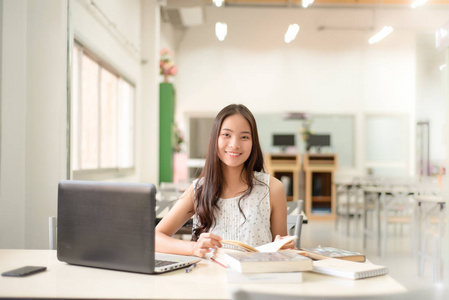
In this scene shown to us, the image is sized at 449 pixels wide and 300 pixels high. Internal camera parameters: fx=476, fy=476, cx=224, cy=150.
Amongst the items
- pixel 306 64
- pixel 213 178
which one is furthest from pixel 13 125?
pixel 306 64

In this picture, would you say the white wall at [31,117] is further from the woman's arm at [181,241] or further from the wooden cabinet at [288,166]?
the wooden cabinet at [288,166]

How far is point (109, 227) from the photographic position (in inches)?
61.9

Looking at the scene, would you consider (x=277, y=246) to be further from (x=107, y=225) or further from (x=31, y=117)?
(x=31, y=117)

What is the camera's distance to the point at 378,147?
451 inches

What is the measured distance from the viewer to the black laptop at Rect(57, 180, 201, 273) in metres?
1.51

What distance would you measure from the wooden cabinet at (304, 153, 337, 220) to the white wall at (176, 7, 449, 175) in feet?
6.23

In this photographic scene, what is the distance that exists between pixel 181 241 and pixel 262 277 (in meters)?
0.50

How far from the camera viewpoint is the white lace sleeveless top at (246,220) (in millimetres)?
2129

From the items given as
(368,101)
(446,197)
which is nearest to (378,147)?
(368,101)

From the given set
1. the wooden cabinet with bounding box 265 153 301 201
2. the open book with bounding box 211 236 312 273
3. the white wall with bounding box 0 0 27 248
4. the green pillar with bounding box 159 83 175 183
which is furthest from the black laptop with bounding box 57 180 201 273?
the wooden cabinet with bounding box 265 153 301 201

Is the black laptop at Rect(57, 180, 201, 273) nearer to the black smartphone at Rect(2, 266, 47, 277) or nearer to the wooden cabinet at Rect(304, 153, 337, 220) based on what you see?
the black smartphone at Rect(2, 266, 47, 277)

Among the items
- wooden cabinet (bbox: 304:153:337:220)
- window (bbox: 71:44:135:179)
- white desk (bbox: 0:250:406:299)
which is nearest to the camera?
white desk (bbox: 0:250:406:299)

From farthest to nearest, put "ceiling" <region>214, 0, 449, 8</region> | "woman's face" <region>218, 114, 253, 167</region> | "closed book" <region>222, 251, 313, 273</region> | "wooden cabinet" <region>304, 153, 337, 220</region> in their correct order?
"ceiling" <region>214, 0, 449, 8</region>, "wooden cabinet" <region>304, 153, 337, 220</region>, "woman's face" <region>218, 114, 253, 167</region>, "closed book" <region>222, 251, 313, 273</region>

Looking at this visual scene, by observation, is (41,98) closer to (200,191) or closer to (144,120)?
(200,191)
